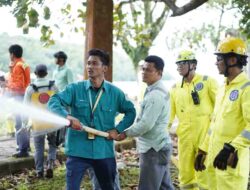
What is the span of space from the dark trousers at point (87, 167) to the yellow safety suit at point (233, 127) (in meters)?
1.03

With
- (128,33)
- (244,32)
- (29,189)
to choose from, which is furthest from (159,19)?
(29,189)

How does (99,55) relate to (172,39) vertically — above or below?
below

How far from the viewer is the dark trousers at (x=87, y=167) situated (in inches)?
171

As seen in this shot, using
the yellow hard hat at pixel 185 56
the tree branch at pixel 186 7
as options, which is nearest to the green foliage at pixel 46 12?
the yellow hard hat at pixel 185 56

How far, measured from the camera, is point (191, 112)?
239 inches

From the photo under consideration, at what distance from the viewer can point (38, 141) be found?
7.10 m

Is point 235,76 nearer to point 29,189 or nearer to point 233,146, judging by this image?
point 233,146

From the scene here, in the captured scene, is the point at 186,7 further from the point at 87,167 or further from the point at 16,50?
the point at 87,167

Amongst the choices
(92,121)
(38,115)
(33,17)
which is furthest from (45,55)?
(92,121)

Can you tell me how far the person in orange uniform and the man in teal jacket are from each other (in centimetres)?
362

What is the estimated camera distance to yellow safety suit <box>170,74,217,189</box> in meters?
6.02

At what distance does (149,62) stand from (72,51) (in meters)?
30.8

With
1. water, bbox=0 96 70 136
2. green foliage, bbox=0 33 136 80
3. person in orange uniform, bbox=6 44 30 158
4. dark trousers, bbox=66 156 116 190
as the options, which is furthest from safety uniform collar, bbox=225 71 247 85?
green foliage, bbox=0 33 136 80

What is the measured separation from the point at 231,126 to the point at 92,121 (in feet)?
4.46
